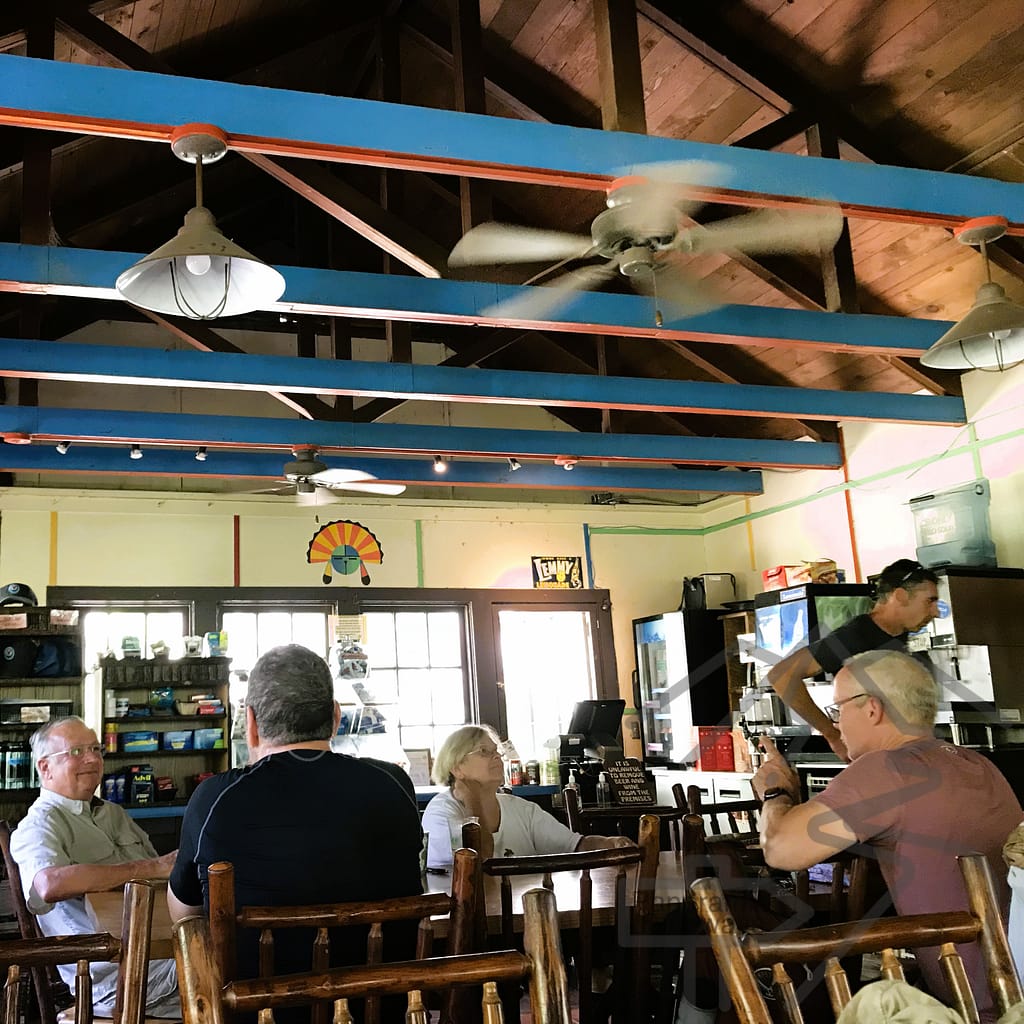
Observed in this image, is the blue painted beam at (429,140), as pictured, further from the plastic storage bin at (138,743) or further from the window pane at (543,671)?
the window pane at (543,671)

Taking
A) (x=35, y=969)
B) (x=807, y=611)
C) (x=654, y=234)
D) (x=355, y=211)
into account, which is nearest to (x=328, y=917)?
(x=35, y=969)

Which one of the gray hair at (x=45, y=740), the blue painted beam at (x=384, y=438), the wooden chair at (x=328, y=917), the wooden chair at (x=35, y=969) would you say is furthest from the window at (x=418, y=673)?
the wooden chair at (x=328, y=917)

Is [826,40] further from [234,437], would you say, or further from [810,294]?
[234,437]

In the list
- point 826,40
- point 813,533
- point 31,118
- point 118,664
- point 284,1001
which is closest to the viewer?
point 284,1001

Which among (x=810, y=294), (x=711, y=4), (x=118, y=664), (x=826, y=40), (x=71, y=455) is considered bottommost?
(x=118, y=664)

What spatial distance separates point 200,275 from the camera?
A: 3.75 metres

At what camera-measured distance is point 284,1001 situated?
55.5 inches

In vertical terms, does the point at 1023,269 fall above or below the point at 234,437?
above

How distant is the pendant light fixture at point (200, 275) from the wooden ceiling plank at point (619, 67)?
174 cm

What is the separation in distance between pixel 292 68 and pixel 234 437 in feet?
9.31

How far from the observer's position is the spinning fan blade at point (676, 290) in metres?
4.25

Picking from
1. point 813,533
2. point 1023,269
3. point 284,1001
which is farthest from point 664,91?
point 284,1001

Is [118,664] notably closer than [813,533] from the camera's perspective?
Yes

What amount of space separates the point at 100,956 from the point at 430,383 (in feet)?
16.0
